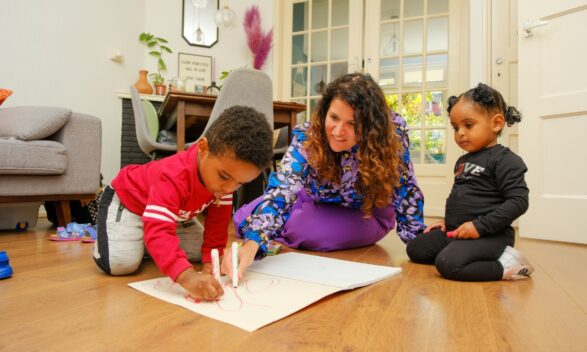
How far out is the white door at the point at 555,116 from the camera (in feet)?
6.84

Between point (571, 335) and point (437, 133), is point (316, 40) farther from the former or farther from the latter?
point (571, 335)

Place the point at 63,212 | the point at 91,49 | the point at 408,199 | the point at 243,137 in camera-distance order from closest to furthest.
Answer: the point at 243,137 < the point at 408,199 < the point at 63,212 < the point at 91,49

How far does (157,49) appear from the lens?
13.0 feet

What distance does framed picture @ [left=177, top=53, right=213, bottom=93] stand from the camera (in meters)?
3.99

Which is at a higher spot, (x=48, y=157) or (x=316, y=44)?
(x=316, y=44)

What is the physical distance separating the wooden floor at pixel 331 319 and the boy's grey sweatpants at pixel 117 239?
0.04 meters

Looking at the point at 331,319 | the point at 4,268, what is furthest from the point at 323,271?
the point at 4,268

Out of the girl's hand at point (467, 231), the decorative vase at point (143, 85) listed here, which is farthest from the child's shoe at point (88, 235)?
A: the decorative vase at point (143, 85)

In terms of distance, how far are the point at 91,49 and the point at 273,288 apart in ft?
10.9

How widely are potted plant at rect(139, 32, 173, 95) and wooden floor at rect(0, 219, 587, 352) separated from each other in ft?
9.29

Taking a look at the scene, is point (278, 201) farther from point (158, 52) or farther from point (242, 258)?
point (158, 52)

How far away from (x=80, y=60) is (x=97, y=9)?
50 cm

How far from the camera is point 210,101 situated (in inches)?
88.2

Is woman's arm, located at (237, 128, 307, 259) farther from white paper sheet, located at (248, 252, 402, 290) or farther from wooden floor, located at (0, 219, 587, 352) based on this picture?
wooden floor, located at (0, 219, 587, 352)
